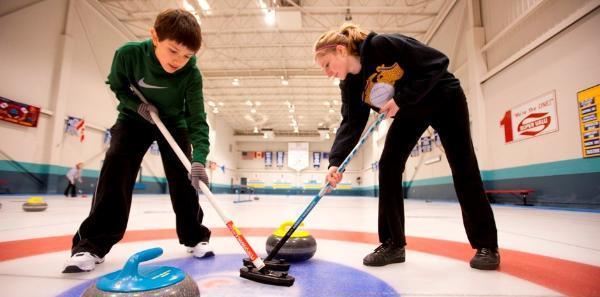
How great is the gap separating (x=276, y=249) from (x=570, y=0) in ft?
24.5

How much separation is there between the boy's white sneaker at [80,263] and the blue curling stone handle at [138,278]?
2.36 feet

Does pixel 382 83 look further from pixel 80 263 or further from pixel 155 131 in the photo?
pixel 80 263

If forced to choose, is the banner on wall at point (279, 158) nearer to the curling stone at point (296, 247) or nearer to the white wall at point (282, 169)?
the white wall at point (282, 169)

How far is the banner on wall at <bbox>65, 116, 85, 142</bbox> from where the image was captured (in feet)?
31.7

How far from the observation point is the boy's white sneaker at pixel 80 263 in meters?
1.33

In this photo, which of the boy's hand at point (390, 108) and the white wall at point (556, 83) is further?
the white wall at point (556, 83)

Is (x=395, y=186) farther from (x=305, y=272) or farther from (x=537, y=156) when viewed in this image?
(x=537, y=156)

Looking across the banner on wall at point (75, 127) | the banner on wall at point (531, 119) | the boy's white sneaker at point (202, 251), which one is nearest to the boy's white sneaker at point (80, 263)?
the boy's white sneaker at point (202, 251)

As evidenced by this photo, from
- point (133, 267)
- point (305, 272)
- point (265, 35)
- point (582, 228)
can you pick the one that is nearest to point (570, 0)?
point (582, 228)

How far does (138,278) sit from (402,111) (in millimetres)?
1409

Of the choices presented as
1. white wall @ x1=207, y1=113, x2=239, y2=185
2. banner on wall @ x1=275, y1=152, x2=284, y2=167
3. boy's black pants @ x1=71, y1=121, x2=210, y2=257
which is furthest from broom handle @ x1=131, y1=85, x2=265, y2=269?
banner on wall @ x1=275, y1=152, x2=284, y2=167

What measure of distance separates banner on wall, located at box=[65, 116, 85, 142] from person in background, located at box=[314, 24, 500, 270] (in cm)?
1103

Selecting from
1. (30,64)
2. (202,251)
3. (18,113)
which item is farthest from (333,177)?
(30,64)

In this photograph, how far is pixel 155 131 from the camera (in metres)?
1.80
